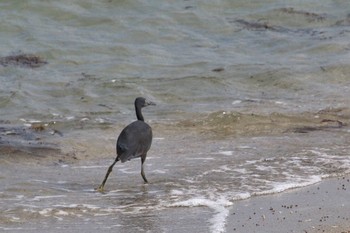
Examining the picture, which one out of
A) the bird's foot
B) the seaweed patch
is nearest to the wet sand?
the bird's foot

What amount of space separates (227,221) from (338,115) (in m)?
5.42

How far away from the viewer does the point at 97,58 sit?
16.9 meters

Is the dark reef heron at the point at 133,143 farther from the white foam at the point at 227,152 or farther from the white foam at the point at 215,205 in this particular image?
the white foam at the point at 227,152

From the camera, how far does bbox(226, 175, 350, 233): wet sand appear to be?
7918mm

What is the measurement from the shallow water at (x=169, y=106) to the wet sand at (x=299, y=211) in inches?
6.5

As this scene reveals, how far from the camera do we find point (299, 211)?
8.50 m

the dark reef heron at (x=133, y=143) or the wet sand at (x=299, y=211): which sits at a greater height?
the dark reef heron at (x=133, y=143)

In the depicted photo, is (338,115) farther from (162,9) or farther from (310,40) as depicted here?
(162,9)

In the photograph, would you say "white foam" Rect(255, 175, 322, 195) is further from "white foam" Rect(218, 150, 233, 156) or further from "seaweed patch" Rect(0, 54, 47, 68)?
"seaweed patch" Rect(0, 54, 47, 68)

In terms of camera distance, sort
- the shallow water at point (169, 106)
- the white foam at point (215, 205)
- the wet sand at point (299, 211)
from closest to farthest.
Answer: the wet sand at point (299, 211), the white foam at point (215, 205), the shallow water at point (169, 106)

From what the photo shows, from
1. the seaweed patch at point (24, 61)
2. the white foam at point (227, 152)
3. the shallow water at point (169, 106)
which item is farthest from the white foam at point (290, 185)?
the seaweed patch at point (24, 61)

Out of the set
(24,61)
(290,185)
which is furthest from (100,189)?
(24,61)

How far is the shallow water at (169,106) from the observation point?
920 cm

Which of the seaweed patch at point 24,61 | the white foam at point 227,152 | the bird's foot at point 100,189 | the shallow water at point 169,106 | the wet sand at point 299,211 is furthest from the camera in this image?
the seaweed patch at point 24,61
